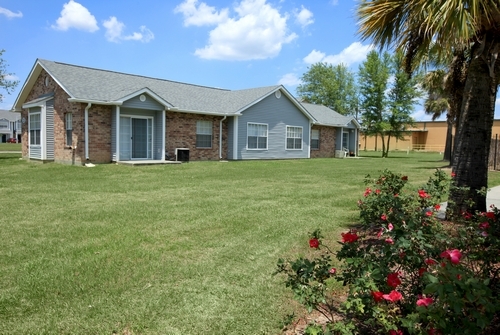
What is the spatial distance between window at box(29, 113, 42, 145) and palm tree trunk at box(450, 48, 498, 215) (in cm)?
1960

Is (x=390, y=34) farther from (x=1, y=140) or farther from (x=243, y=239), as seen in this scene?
(x=1, y=140)

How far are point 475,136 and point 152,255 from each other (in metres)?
5.30

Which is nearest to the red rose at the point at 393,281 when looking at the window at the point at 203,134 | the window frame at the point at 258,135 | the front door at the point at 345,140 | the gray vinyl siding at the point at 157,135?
the gray vinyl siding at the point at 157,135

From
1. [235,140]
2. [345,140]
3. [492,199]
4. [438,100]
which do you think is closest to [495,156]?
[492,199]

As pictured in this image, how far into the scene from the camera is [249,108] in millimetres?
22875

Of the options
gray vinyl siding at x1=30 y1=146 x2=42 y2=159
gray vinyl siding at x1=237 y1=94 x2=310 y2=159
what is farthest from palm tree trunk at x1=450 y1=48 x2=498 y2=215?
gray vinyl siding at x1=30 y1=146 x2=42 y2=159

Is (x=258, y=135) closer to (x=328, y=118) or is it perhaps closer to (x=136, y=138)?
(x=136, y=138)

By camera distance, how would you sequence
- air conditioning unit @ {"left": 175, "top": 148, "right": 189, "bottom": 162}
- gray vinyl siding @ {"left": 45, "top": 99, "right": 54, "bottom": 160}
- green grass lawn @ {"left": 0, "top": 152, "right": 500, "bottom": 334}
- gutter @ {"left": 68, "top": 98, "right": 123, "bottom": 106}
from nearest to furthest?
green grass lawn @ {"left": 0, "top": 152, "right": 500, "bottom": 334}
gutter @ {"left": 68, "top": 98, "right": 123, "bottom": 106}
gray vinyl siding @ {"left": 45, "top": 99, "right": 54, "bottom": 160}
air conditioning unit @ {"left": 175, "top": 148, "right": 189, "bottom": 162}

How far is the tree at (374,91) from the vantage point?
36125 millimetres

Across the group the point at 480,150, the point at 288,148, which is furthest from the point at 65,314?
the point at 288,148

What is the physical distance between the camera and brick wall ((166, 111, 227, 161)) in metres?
19.6

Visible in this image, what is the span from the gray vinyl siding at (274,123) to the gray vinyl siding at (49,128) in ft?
33.0

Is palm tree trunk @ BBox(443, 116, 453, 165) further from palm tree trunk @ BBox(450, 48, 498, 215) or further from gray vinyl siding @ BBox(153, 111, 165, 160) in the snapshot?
palm tree trunk @ BBox(450, 48, 498, 215)

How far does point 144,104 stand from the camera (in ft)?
58.5
